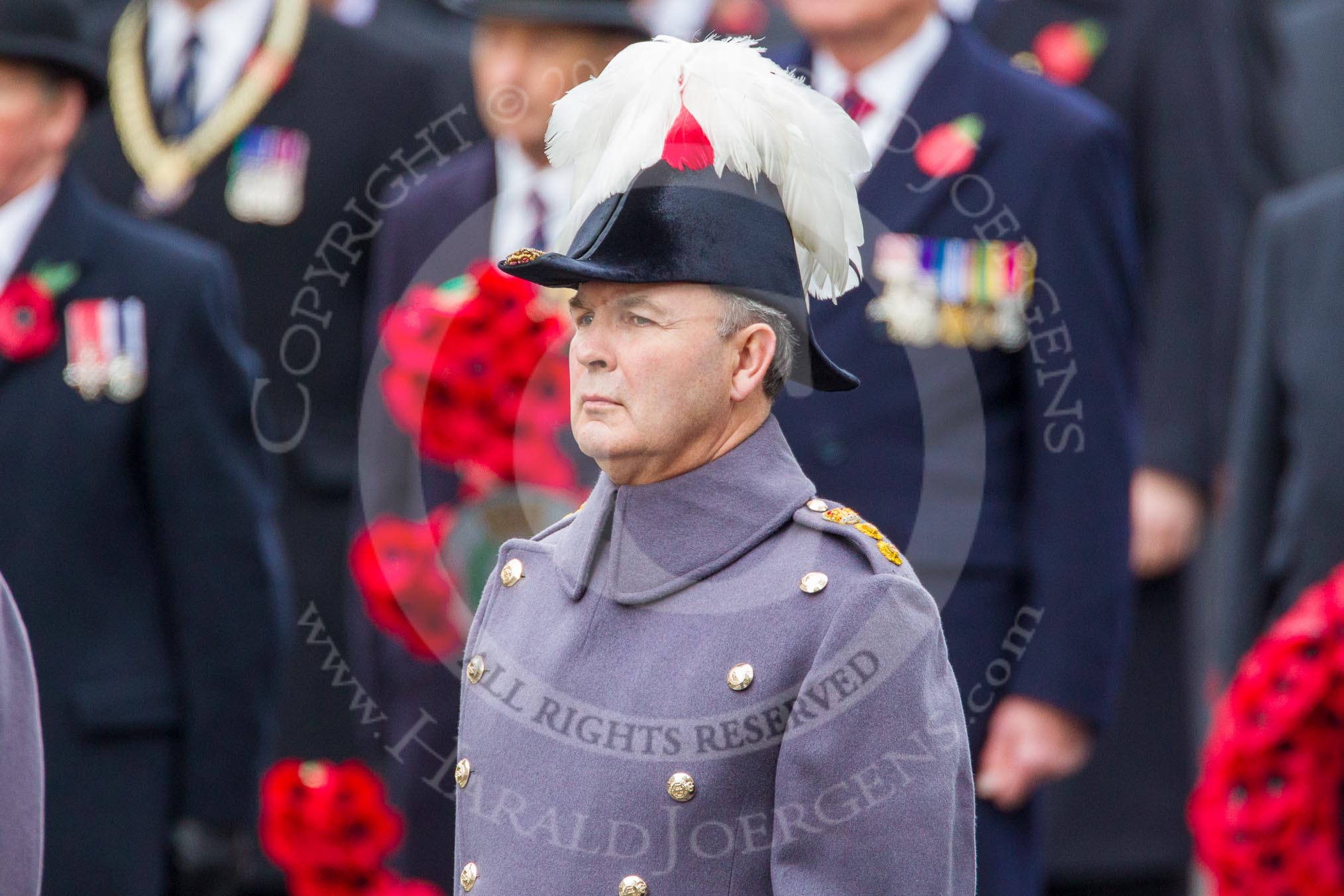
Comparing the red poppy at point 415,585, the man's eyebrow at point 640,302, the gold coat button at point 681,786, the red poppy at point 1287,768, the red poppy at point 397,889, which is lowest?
the red poppy at point 397,889

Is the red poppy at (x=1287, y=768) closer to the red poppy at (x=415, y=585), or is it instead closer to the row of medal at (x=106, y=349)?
the red poppy at (x=415, y=585)

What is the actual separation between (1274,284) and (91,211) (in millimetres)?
2694

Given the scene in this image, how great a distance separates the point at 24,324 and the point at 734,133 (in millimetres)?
2575

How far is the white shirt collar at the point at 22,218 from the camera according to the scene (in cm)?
527

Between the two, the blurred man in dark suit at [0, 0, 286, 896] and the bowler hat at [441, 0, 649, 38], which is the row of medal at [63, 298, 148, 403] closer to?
the blurred man in dark suit at [0, 0, 286, 896]

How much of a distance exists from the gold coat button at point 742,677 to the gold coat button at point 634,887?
0.26 metres

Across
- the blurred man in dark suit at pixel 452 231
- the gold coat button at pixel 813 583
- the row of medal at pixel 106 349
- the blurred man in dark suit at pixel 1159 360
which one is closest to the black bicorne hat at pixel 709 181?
the gold coat button at pixel 813 583

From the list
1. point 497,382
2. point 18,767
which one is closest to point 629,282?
point 18,767

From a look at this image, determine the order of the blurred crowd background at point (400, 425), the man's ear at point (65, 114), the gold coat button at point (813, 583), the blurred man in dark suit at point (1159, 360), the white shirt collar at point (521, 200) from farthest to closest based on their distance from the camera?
the blurred man in dark suit at point (1159, 360)
the man's ear at point (65, 114)
the white shirt collar at point (521, 200)
the blurred crowd background at point (400, 425)
the gold coat button at point (813, 583)

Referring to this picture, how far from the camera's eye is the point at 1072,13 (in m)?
5.98

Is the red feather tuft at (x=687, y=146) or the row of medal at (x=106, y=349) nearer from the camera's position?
the red feather tuft at (x=687, y=146)

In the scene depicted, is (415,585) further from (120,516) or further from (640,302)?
(640,302)

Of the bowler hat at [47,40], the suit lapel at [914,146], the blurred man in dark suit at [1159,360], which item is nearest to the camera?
the suit lapel at [914,146]

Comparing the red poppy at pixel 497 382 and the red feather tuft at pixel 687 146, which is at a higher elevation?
the red feather tuft at pixel 687 146
